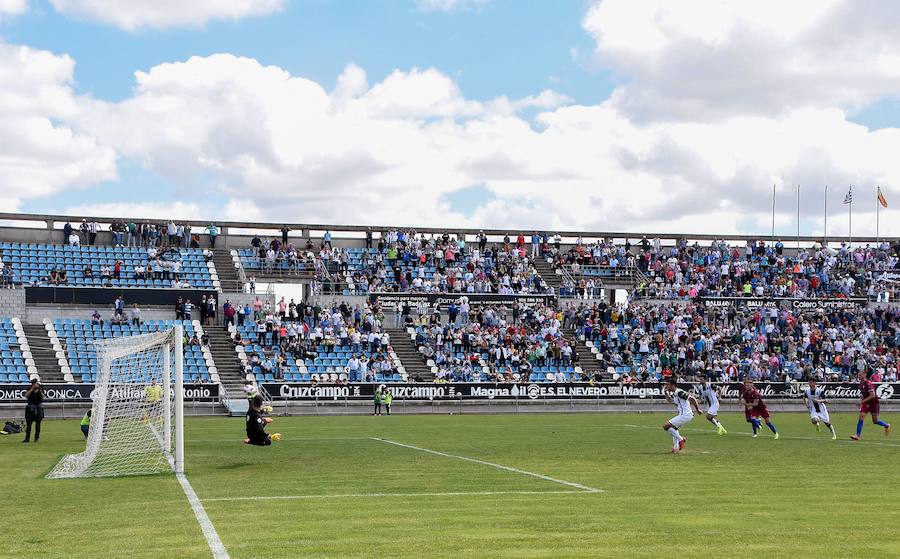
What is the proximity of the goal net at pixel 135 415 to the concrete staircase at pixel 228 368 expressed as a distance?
16.7m

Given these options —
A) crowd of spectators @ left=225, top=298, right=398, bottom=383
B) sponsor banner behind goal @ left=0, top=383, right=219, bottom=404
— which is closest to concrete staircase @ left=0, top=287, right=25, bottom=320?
sponsor banner behind goal @ left=0, top=383, right=219, bottom=404

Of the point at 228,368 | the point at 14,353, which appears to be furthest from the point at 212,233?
the point at 14,353

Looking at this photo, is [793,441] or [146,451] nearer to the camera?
[146,451]

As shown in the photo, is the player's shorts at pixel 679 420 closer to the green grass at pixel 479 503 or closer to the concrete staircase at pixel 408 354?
the green grass at pixel 479 503

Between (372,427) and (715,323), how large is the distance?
1270 inches

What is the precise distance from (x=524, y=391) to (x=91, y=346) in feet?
70.6

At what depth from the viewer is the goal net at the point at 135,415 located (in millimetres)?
22453

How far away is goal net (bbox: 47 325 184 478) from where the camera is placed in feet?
73.7

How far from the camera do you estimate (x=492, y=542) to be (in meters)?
12.6

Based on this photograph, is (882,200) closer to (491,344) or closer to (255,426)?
(491,344)

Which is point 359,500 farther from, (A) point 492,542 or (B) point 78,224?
(B) point 78,224

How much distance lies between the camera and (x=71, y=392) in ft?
160

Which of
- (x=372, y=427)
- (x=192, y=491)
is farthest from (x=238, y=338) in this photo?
(x=192, y=491)

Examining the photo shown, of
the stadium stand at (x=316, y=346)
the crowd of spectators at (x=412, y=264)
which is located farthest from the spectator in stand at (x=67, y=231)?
the stadium stand at (x=316, y=346)
